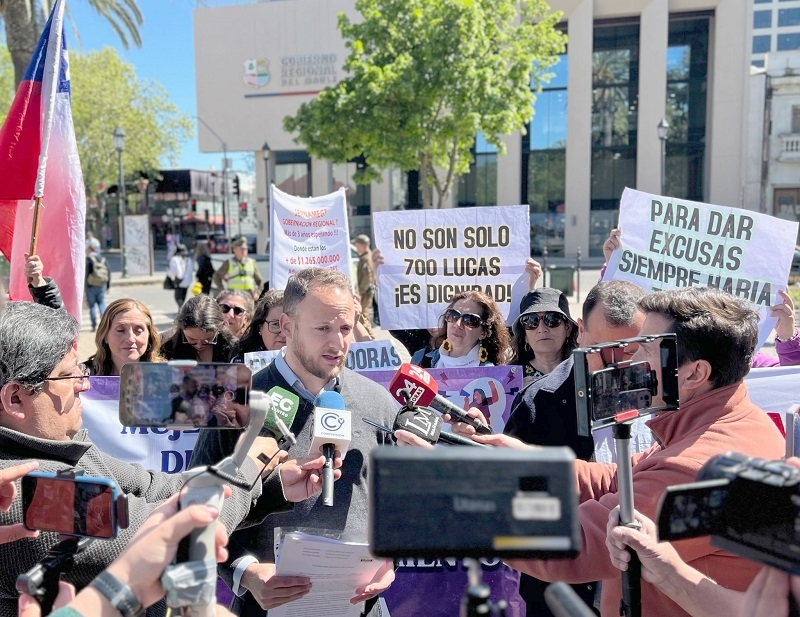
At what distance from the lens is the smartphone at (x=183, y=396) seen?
4.97ft

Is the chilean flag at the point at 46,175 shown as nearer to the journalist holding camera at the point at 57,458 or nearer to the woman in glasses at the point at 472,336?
the woman in glasses at the point at 472,336

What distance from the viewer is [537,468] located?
1013 millimetres

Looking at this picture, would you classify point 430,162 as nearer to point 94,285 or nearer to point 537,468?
point 94,285

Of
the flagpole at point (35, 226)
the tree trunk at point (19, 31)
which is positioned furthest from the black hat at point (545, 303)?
the tree trunk at point (19, 31)

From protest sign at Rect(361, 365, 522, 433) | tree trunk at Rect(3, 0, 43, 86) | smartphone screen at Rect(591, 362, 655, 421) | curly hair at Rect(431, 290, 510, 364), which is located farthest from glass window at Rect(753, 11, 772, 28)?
smartphone screen at Rect(591, 362, 655, 421)

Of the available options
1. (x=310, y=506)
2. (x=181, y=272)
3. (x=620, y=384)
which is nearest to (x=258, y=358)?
(x=310, y=506)

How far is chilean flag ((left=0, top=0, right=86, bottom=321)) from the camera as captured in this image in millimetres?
4504

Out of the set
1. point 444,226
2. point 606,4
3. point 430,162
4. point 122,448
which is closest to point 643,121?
point 606,4

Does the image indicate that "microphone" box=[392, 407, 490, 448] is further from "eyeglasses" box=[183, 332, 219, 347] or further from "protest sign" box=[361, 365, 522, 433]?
"eyeglasses" box=[183, 332, 219, 347]

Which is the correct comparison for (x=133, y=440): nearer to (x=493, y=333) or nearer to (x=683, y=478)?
(x=493, y=333)

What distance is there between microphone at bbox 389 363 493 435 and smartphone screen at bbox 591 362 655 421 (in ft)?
2.29

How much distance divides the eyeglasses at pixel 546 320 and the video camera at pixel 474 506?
300 cm

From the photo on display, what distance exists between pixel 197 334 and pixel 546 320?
2.40 meters

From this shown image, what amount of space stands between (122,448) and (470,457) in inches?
130
